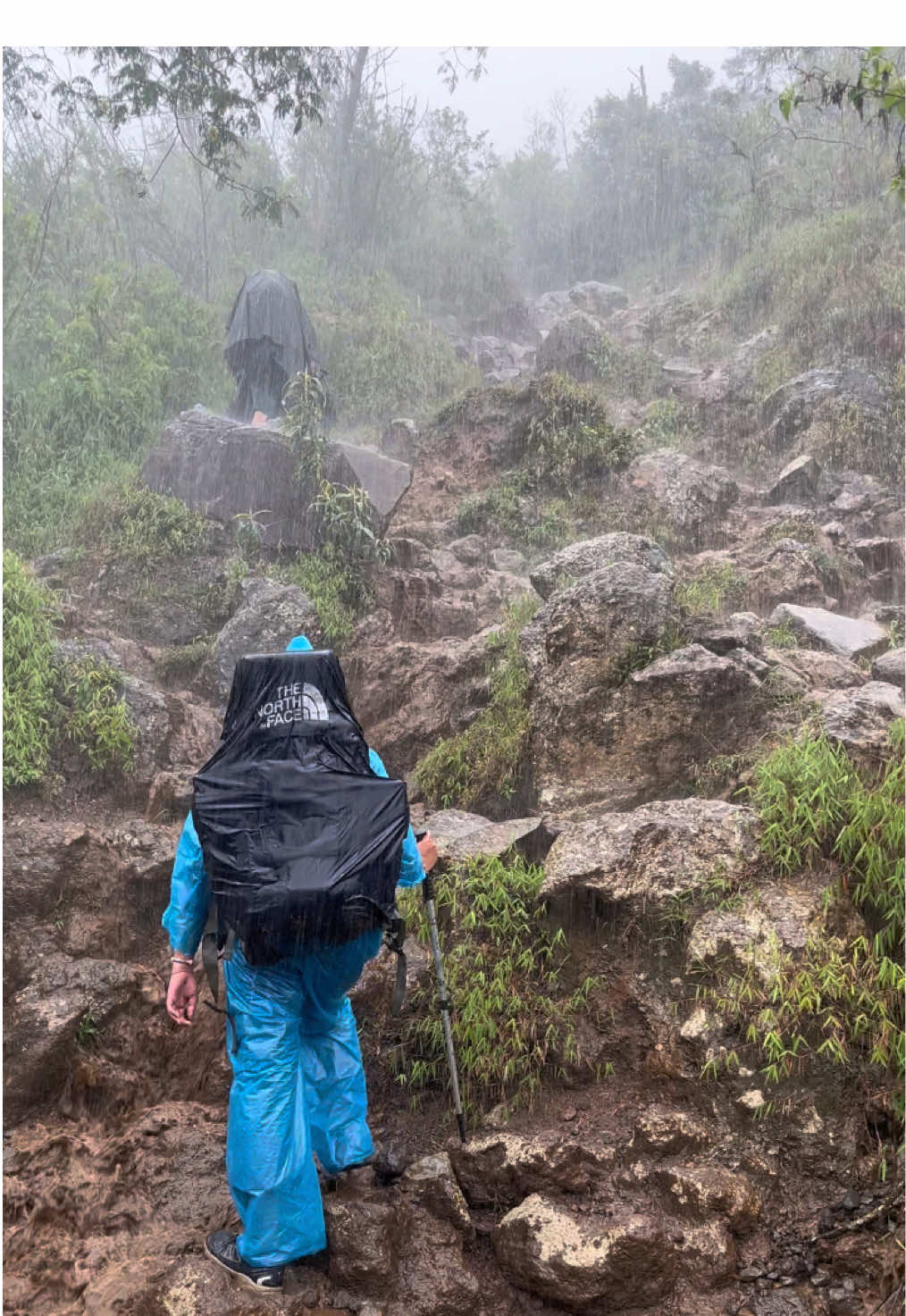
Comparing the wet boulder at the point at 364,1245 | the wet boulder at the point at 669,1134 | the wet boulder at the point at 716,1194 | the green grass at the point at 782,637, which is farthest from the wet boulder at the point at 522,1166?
the green grass at the point at 782,637

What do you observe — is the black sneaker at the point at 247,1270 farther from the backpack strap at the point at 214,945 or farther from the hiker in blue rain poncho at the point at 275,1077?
the backpack strap at the point at 214,945

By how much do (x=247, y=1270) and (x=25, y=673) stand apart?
3.47m

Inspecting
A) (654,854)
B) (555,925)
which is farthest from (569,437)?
(555,925)

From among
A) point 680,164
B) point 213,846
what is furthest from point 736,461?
point 213,846

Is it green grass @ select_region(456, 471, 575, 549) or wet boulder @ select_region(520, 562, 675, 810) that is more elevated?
green grass @ select_region(456, 471, 575, 549)

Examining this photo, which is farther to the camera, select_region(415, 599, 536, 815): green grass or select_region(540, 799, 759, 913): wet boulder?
select_region(415, 599, 536, 815): green grass

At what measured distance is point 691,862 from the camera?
133 inches

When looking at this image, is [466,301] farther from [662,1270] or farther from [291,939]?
[662,1270]

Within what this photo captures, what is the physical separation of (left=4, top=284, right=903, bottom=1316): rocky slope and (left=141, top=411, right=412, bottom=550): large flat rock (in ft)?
1.10

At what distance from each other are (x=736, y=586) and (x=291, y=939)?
416 cm

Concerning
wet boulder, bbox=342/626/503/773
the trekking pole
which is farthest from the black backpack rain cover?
wet boulder, bbox=342/626/503/773

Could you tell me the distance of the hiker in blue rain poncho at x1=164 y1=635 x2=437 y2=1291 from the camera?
256 centimetres

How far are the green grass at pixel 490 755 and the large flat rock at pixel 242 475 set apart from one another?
5.93 feet

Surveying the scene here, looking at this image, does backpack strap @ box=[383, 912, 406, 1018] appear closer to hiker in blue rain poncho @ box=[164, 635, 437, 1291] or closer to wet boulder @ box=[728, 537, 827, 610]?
hiker in blue rain poncho @ box=[164, 635, 437, 1291]
